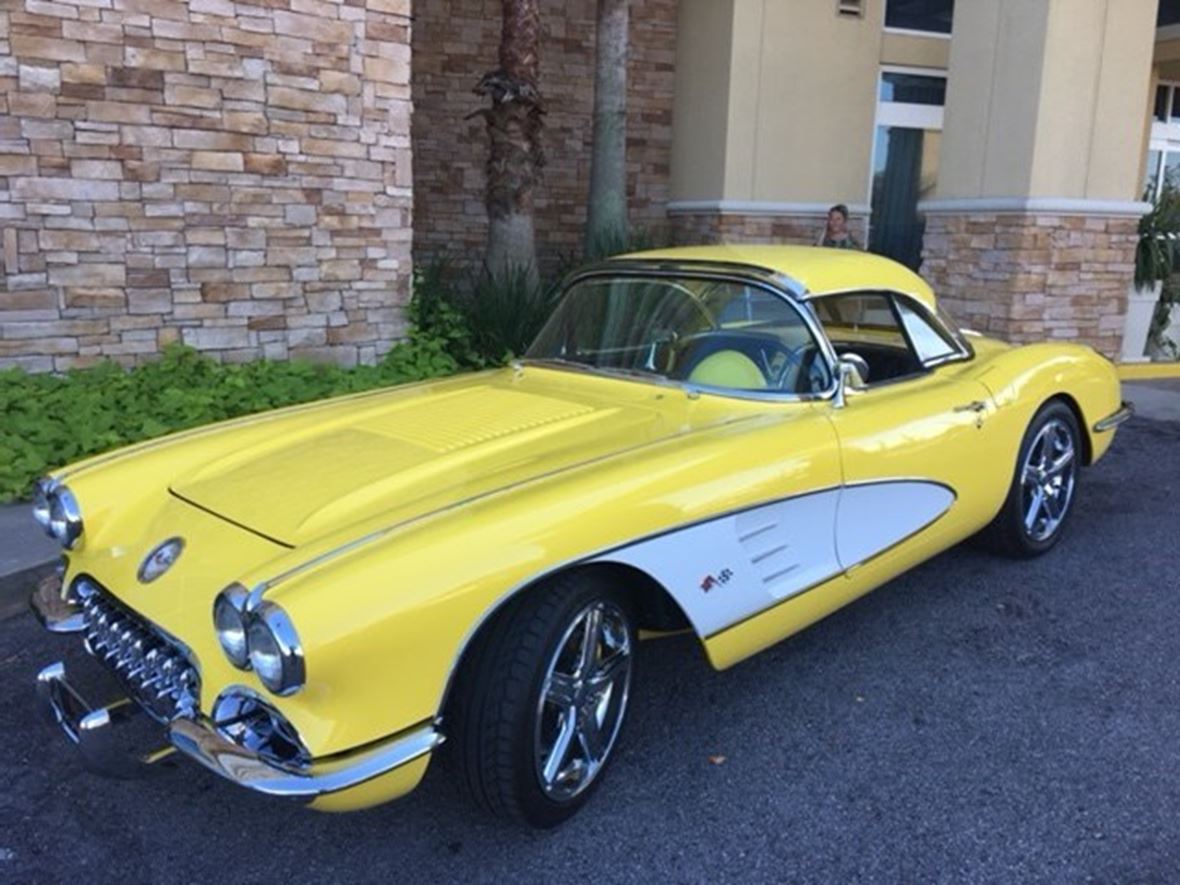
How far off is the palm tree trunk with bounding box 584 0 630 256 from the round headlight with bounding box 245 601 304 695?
286 inches

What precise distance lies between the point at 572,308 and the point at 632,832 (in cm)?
216

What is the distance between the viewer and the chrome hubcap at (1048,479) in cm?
456

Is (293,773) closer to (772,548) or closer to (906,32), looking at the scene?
(772,548)

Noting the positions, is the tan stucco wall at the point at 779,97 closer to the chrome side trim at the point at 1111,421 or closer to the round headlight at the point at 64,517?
the chrome side trim at the point at 1111,421

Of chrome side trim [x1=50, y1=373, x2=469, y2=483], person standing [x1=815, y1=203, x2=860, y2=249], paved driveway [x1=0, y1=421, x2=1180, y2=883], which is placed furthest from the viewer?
person standing [x1=815, y1=203, x2=860, y2=249]

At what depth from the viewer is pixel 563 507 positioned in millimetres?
2564

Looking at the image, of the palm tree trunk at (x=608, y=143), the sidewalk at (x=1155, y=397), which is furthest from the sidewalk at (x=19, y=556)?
the sidewalk at (x=1155, y=397)

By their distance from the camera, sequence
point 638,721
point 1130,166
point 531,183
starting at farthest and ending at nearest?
point 1130,166 < point 531,183 < point 638,721

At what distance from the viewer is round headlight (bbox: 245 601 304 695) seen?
212 cm

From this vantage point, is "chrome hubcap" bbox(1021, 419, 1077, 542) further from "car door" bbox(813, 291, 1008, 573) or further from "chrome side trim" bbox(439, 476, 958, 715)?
"chrome side trim" bbox(439, 476, 958, 715)

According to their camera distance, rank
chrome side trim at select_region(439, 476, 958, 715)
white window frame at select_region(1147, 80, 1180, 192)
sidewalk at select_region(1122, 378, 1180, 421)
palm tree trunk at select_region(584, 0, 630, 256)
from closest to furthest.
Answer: chrome side trim at select_region(439, 476, 958, 715) < sidewalk at select_region(1122, 378, 1180, 421) < palm tree trunk at select_region(584, 0, 630, 256) < white window frame at select_region(1147, 80, 1180, 192)

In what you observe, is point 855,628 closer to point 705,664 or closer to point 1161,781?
point 705,664

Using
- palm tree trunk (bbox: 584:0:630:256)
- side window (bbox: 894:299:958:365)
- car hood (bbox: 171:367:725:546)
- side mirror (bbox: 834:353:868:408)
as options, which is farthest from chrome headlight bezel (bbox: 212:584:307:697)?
palm tree trunk (bbox: 584:0:630:256)

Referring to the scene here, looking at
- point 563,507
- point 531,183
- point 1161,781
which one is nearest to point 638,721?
point 563,507
